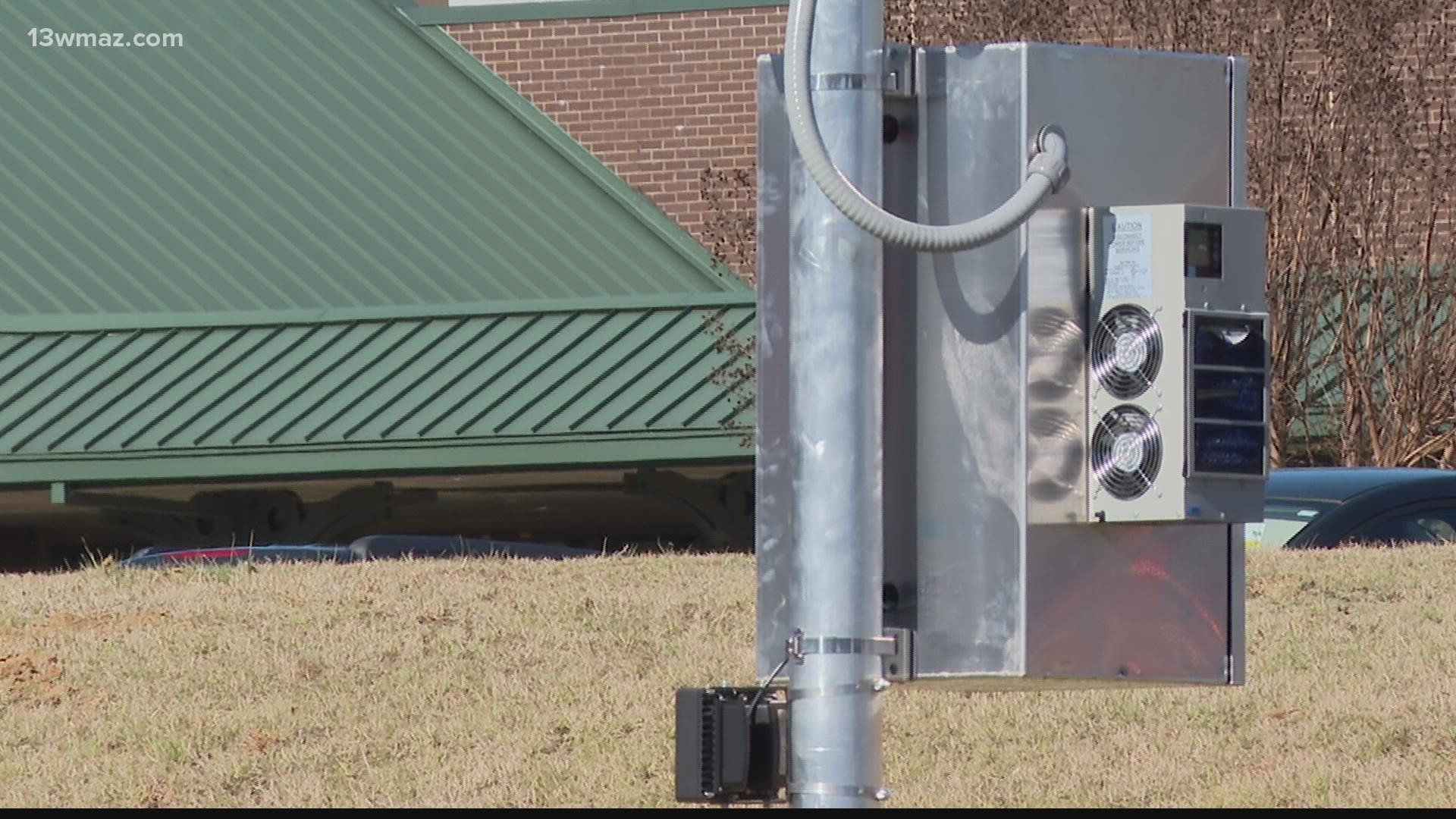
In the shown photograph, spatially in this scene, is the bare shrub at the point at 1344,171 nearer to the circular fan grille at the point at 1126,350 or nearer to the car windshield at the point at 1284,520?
the car windshield at the point at 1284,520

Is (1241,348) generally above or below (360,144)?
below

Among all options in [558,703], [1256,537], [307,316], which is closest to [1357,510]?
[1256,537]

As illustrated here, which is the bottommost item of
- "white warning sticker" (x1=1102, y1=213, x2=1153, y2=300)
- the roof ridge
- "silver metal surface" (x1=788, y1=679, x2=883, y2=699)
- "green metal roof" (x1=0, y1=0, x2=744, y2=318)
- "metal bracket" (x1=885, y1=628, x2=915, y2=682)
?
"silver metal surface" (x1=788, y1=679, x2=883, y2=699)

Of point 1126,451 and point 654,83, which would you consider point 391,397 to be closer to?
point 654,83

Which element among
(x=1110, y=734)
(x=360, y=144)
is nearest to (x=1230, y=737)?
(x=1110, y=734)

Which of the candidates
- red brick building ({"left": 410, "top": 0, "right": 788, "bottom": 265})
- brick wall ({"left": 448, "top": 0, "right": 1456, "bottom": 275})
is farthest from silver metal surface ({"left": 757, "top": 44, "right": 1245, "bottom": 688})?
red brick building ({"left": 410, "top": 0, "right": 788, "bottom": 265})

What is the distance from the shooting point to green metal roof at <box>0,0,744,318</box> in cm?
2098

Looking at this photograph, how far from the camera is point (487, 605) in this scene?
11.1 m

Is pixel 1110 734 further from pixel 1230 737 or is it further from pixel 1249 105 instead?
pixel 1249 105

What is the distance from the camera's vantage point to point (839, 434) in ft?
13.1

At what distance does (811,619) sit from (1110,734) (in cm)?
511

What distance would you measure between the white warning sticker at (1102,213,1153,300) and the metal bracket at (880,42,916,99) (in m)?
0.44

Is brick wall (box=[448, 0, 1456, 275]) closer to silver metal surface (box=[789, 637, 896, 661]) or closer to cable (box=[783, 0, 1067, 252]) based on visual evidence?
cable (box=[783, 0, 1067, 252])

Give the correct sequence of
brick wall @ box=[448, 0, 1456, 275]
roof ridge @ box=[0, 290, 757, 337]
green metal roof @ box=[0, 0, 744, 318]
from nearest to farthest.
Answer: roof ridge @ box=[0, 290, 757, 337] < green metal roof @ box=[0, 0, 744, 318] < brick wall @ box=[448, 0, 1456, 275]
